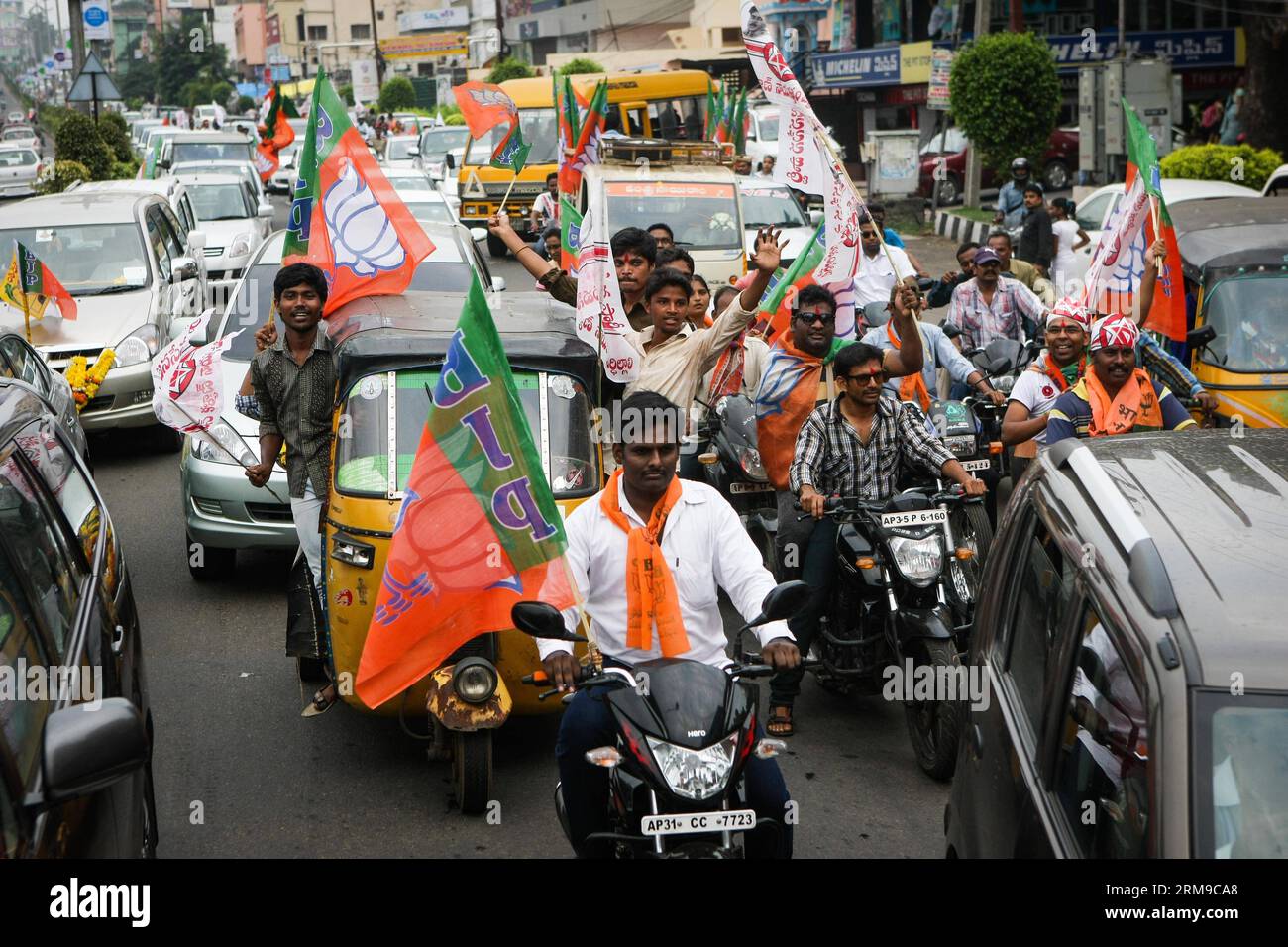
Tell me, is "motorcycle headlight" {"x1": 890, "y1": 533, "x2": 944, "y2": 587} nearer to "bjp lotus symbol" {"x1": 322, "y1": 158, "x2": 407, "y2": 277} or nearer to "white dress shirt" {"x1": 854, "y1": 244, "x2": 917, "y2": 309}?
"bjp lotus symbol" {"x1": 322, "y1": 158, "x2": 407, "y2": 277}

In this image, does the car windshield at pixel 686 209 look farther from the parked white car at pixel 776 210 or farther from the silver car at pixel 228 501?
the silver car at pixel 228 501

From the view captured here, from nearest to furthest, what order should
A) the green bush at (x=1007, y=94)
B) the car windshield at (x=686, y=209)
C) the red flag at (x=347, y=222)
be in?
the red flag at (x=347, y=222) → the car windshield at (x=686, y=209) → the green bush at (x=1007, y=94)

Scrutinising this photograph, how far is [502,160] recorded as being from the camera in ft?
45.4

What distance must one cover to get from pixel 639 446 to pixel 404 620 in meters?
1.03

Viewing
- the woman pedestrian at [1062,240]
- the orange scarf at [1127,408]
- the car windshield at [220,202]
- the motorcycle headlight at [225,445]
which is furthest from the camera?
the car windshield at [220,202]

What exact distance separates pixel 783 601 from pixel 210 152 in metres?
28.8

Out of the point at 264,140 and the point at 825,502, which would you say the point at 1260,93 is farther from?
the point at 825,502

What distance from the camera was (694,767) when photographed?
3.86m

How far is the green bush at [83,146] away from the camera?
27656 mm

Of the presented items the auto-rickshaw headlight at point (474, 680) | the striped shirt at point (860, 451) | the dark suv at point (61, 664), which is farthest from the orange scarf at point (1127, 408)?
the dark suv at point (61, 664)

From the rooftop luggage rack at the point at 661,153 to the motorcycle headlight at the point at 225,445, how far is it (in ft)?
27.8

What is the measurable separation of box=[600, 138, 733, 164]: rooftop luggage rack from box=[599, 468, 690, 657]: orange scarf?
12635 millimetres

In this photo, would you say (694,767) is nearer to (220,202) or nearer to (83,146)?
(220,202)
